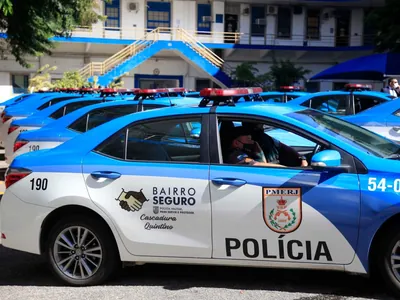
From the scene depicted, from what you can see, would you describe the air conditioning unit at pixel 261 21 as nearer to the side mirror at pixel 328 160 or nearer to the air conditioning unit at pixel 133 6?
the air conditioning unit at pixel 133 6

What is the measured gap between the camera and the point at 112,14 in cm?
3247

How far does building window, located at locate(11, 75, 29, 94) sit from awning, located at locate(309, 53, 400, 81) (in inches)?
747

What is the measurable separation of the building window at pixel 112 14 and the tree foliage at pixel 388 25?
1442 centimetres

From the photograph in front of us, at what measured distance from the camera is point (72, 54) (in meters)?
32.2

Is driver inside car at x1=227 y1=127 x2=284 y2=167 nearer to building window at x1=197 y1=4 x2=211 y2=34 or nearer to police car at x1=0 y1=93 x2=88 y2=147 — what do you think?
police car at x1=0 y1=93 x2=88 y2=147

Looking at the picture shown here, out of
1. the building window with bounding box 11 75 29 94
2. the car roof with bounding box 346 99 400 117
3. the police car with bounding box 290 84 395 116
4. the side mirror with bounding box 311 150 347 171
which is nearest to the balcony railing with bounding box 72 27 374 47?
the building window with bounding box 11 75 29 94

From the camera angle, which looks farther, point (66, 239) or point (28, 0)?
point (28, 0)

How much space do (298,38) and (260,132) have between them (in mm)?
30152

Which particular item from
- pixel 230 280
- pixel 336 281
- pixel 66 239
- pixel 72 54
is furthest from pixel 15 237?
pixel 72 54

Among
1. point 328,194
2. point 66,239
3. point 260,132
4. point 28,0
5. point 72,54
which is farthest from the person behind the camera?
point 72,54

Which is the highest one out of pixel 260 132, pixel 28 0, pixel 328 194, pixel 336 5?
pixel 336 5

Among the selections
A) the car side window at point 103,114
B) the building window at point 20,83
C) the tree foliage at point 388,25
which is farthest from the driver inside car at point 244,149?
the building window at point 20,83

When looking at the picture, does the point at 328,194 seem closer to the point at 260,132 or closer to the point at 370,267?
the point at 370,267

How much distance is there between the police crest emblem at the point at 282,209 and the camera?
13.9 feet
